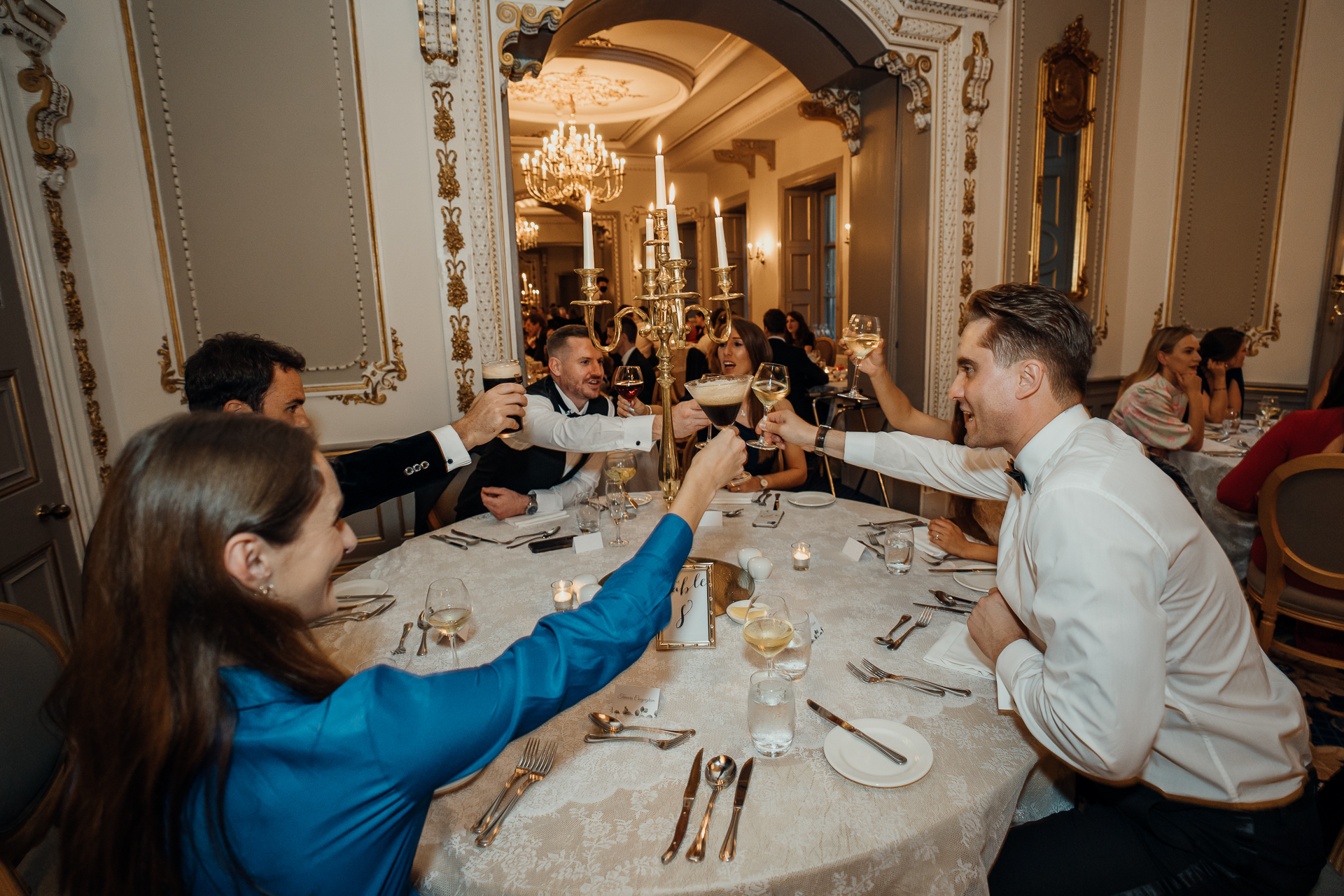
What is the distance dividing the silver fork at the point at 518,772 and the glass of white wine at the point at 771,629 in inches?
16.9

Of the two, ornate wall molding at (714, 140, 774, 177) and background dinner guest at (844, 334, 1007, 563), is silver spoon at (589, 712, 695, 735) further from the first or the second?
ornate wall molding at (714, 140, 774, 177)

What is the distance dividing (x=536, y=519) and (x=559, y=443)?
38 centimetres

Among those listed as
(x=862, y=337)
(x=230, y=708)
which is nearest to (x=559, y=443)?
(x=862, y=337)

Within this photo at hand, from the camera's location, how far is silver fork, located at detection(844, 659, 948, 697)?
128 centimetres

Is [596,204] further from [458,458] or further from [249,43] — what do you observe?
[458,458]

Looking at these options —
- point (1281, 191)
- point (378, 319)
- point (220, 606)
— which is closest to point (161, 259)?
point (378, 319)

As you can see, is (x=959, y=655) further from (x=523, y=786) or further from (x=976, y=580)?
(x=523, y=786)

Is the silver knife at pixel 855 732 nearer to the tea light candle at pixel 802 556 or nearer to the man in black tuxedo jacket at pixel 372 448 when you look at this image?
the tea light candle at pixel 802 556

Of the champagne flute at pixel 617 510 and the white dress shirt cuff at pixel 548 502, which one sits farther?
the white dress shirt cuff at pixel 548 502

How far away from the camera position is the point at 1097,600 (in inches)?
40.8

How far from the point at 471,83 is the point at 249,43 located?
101cm

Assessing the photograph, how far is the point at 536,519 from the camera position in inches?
96.0

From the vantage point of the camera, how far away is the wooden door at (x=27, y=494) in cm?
244

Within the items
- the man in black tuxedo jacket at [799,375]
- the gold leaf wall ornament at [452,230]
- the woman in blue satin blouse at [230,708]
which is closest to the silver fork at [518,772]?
the woman in blue satin blouse at [230,708]
